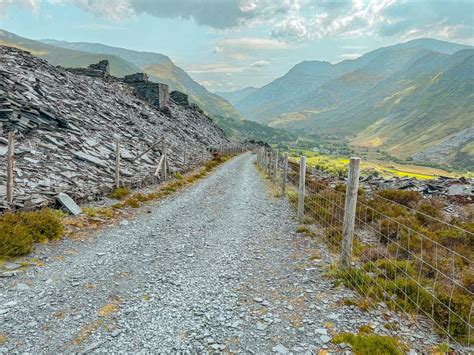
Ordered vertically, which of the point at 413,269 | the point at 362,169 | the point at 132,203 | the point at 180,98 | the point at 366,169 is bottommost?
the point at 362,169

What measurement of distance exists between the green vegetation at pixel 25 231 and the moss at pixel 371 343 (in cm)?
798

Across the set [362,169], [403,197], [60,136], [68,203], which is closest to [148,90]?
[60,136]

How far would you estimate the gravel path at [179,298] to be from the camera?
5293 mm

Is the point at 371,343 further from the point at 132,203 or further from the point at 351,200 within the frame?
the point at 132,203

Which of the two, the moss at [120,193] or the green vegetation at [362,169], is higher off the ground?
the moss at [120,193]

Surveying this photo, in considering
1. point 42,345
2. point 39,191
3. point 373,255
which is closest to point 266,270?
point 373,255

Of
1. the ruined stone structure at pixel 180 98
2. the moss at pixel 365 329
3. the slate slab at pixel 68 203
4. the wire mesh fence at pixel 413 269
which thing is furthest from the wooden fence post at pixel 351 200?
the ruined stone structure at pixel 180 98

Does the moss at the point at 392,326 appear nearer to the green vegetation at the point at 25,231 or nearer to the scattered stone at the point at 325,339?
the scattered stone at the point at 325,339

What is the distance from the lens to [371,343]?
5.08 meters

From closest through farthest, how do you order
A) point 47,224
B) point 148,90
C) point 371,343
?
1. point 371,343
2. point 47,224
3. point 148,90

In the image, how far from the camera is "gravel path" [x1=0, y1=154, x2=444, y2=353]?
5.29m

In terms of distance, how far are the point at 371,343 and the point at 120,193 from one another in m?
14.0

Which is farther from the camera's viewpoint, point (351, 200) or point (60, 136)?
point (60, 136)

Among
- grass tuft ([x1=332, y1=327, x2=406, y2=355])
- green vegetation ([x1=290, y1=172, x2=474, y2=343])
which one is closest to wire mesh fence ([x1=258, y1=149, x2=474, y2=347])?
green vegetation ([x1=290, y1=172, x2=474, y2=343])
